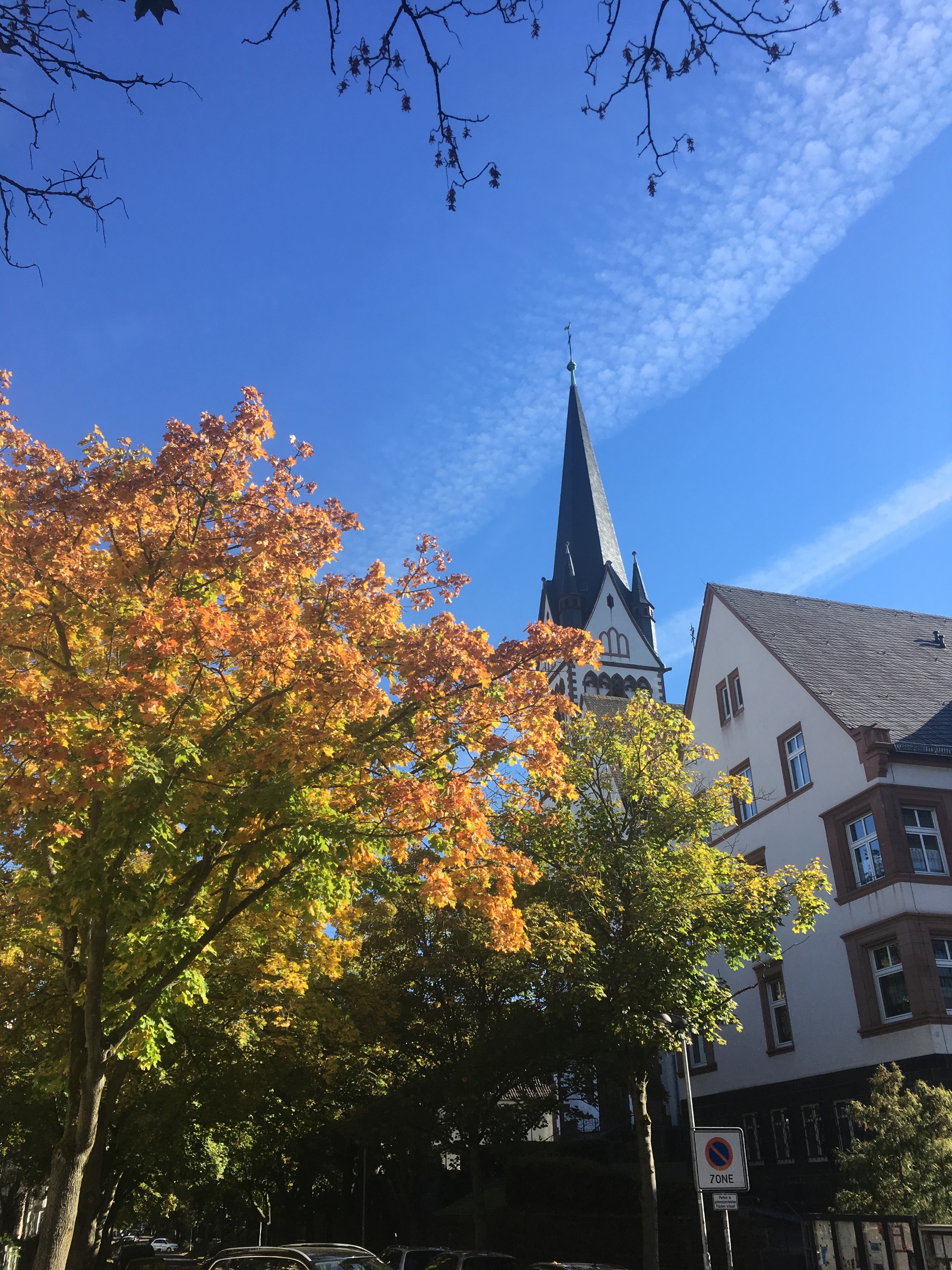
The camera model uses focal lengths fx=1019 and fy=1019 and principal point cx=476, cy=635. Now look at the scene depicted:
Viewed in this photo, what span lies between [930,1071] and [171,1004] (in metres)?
16.7

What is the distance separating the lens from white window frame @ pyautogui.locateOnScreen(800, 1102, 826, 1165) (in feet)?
83.4

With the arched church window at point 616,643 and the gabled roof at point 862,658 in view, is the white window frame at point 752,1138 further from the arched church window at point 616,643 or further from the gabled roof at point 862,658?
the arched church window at point 616,643

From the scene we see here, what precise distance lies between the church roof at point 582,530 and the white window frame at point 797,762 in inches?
2071

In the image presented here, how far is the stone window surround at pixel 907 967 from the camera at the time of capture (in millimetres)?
22312

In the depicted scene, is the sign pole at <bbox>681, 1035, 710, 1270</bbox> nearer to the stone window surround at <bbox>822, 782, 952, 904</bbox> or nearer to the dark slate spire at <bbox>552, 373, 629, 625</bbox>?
the stone window surround at <bbox>822, 782, 952, 904</bbox>

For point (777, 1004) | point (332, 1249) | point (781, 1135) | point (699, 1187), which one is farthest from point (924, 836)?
point (332, 1249)

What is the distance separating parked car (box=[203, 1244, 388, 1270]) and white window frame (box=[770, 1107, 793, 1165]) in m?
16.4

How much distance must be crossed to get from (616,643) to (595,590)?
15.8 feet

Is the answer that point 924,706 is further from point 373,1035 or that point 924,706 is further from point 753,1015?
point 373,1035

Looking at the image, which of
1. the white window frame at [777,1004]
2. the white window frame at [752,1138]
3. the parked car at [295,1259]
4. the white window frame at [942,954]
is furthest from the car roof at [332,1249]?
the white window frame at [752,1138]

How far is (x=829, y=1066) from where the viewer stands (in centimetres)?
2536

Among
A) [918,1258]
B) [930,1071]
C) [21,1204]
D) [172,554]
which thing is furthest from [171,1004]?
[21,1204]

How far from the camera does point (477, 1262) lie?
56.7 feet

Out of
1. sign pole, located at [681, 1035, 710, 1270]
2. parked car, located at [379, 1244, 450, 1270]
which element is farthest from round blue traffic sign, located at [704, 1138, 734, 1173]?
parked car, located at [379, 1244, 450, 1270]
